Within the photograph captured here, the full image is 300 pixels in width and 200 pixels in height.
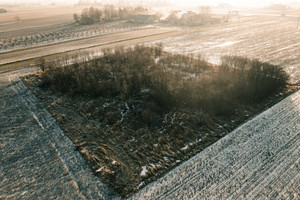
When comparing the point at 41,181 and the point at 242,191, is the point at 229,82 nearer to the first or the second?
the point at 242,191

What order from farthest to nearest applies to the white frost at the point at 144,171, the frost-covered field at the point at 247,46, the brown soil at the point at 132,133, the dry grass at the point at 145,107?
the frost-covered field at the point at 247,46 < the dry grass at the point at 145,107 < the brown soil at the point at 132,133 < the white frost at the point at 144,171

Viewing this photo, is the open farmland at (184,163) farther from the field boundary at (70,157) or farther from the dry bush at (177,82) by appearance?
the dry bush at (177,82)

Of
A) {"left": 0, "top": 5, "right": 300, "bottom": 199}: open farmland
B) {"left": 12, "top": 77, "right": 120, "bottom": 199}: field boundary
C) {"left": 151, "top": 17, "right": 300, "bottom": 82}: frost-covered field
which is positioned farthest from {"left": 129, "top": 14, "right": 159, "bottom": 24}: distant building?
{"left": 12, "top": 77, "right": 120, "bottom": 199}: field boundary

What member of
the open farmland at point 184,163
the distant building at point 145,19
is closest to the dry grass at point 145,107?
the open farmland at point 184,163

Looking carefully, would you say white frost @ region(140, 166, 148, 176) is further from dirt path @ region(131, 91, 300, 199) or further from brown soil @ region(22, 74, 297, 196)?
dirt path @ region(131, 91, 300, 199)

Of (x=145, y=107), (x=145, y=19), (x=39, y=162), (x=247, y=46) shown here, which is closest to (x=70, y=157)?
(x=39, y=162)

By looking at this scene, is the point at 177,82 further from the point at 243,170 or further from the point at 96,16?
the point at 96,16

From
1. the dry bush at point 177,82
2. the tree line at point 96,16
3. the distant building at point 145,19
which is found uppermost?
the tree line at point 96,16
